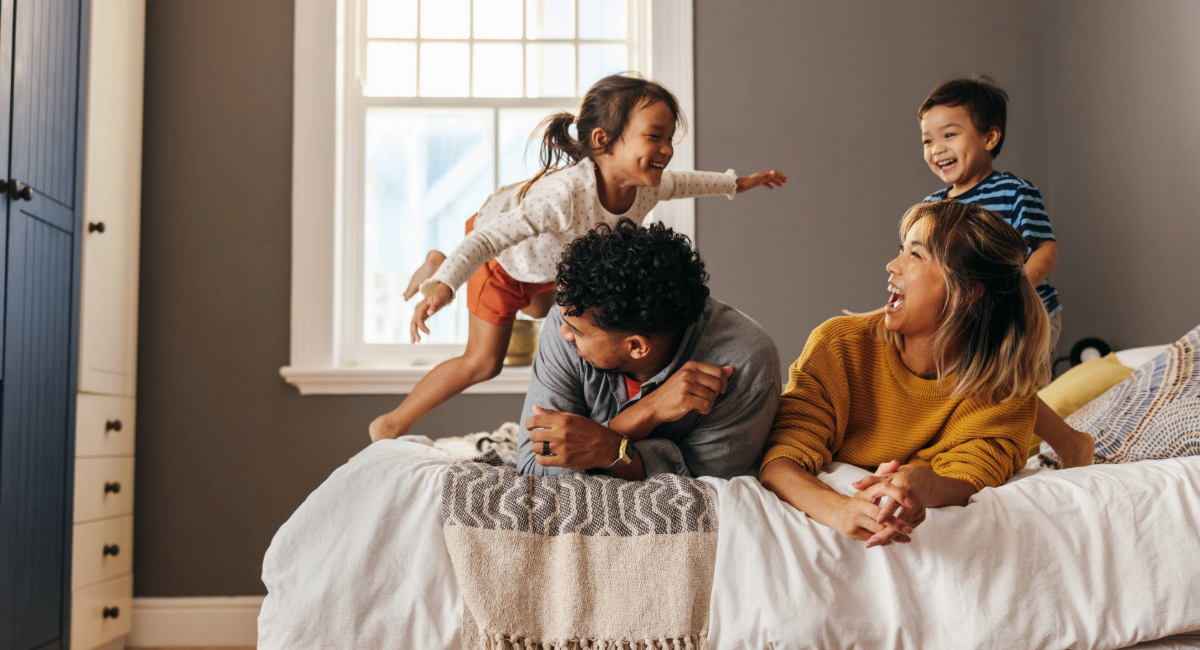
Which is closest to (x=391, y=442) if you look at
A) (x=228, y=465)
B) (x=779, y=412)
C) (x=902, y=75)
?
(x=779, y=412)

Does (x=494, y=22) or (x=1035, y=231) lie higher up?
(x=494, y=22)

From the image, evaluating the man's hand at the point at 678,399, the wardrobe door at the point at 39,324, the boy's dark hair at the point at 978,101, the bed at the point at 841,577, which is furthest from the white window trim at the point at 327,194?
the bed at the point at 841,577

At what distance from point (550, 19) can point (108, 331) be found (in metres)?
1.87

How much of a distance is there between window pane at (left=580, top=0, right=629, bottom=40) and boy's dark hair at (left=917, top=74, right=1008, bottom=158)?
4.45ft

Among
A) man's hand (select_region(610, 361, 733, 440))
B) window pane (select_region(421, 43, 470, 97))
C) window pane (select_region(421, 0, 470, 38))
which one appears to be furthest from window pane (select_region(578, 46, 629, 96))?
man's hand (select_region(610, 361, 733, 440))

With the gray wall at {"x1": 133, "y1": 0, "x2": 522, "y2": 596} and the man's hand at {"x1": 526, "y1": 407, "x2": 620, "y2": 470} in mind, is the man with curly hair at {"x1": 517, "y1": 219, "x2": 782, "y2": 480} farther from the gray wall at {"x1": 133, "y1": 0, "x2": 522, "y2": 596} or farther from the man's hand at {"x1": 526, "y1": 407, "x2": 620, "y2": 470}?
the gray wall at {"x1": 133, "y1": 0, "x2": 522, "y2": 596}

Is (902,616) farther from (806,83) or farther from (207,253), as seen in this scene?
(207,253)

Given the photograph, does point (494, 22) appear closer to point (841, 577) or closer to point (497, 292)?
point (497, 292)

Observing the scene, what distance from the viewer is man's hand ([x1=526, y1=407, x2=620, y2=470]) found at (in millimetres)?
1263

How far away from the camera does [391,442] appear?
1.58m

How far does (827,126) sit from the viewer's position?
3080 mm

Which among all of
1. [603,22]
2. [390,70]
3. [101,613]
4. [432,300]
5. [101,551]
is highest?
[603,22]

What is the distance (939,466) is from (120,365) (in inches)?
100

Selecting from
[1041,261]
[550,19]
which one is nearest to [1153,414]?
[1041,261]
